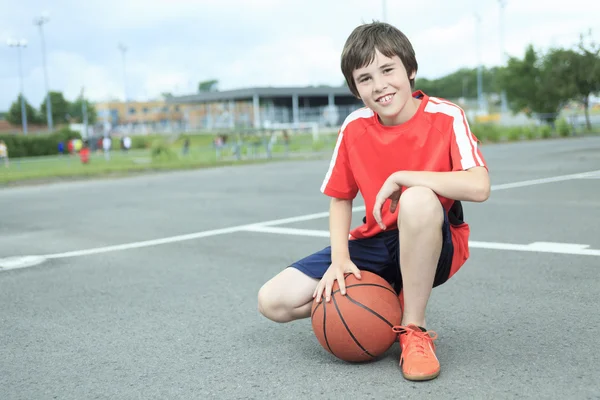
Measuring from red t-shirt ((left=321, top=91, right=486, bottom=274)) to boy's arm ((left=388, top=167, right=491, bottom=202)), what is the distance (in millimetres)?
82

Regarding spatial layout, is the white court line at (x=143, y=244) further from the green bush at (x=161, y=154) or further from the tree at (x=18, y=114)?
the tree at (x=18, y=114)

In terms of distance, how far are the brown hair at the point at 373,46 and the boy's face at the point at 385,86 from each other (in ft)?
0.09

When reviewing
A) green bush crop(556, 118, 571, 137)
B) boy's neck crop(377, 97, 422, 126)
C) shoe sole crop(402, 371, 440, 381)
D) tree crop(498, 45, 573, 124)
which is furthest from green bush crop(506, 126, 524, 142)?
shoe sole crop(402, 371, 440, 381)

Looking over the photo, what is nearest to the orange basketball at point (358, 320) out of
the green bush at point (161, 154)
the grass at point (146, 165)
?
the grass at point (146, 165)

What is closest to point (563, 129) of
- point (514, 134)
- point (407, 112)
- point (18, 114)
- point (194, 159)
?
point (514, 134)

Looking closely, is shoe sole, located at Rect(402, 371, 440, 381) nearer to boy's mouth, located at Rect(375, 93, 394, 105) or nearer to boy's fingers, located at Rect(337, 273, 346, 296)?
boy's fingers, located at Rect(337, 273, 346, 296)

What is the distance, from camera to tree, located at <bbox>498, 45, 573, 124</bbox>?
42.0 m

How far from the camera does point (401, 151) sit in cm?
361

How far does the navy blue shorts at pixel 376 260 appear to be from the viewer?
371 centimetres

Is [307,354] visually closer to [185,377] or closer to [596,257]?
[185,377]

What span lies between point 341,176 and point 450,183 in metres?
0.72

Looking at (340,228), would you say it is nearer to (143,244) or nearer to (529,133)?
(143,244)

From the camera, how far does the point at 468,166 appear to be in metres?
3.41

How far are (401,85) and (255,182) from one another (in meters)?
13.3
